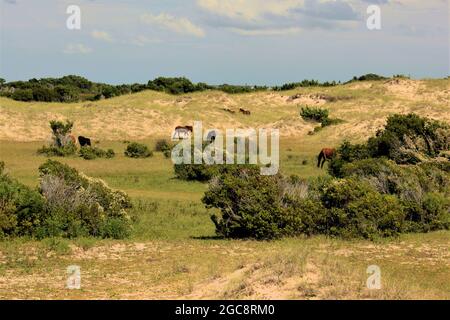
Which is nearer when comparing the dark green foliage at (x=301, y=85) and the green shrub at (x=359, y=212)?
the green shrub at (x=359, y=212)

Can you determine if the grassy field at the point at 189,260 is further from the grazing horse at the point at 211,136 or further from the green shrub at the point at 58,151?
the grazing horse at the point at 211,136

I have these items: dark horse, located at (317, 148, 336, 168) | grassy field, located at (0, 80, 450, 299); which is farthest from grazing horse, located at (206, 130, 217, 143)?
dark horse, located at (317, 148, 336, 168)

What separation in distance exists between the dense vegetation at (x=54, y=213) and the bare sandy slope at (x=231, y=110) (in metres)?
35.1

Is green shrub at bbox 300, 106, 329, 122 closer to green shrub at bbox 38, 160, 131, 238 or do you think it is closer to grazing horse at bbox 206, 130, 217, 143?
grazing horse at bbox 206, 130, 217, 143

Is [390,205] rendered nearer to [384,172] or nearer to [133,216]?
[384,172]

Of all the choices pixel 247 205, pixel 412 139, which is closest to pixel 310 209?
pixel 247 205

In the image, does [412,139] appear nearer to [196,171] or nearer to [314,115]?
[196,171]

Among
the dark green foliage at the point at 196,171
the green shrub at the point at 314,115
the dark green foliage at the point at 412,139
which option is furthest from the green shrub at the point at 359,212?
the green shrub at the point at 314,115

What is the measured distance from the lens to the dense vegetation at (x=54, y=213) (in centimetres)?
1800

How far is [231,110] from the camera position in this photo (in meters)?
68.9

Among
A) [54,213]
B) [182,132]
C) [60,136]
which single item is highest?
[60,136]

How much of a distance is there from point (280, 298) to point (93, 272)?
16.7ft

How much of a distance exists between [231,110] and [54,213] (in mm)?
50919
